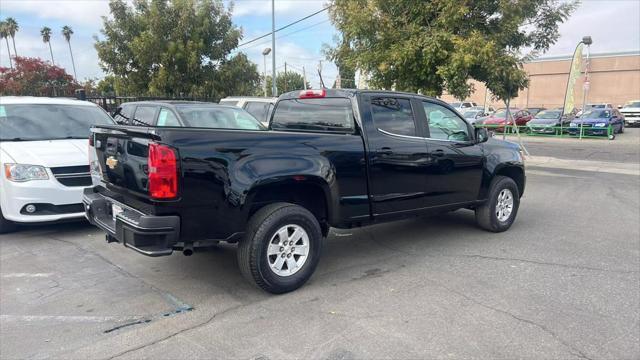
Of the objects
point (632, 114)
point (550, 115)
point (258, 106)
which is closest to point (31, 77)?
point (258, 106)

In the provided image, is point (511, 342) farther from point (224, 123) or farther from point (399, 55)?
point (399, 55)

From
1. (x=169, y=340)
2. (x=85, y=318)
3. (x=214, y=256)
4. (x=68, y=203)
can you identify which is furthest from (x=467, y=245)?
(x=68, y=203)

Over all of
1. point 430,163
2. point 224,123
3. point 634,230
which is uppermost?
point 224,123

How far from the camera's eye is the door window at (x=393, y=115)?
500 centimetres

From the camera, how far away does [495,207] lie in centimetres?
627

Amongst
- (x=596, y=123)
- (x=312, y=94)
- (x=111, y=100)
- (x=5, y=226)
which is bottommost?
(x=5, y=226)

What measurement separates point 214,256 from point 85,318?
5.59 feet

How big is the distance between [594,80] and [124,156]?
195 ft

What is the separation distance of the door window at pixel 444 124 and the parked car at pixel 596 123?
2115 centimetres

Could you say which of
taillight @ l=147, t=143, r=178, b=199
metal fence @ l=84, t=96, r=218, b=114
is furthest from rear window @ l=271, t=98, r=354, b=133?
metal fence @ l=84, t=96, r=218, b=114

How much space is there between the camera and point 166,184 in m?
3.51

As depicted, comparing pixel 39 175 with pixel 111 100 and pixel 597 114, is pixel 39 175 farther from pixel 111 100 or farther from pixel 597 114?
pixel 597 114

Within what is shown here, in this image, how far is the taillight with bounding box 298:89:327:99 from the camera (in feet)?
16.8

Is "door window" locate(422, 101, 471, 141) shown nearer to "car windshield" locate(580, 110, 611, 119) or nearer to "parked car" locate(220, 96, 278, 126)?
"parked car" locate(220, 96, 278, 126)
